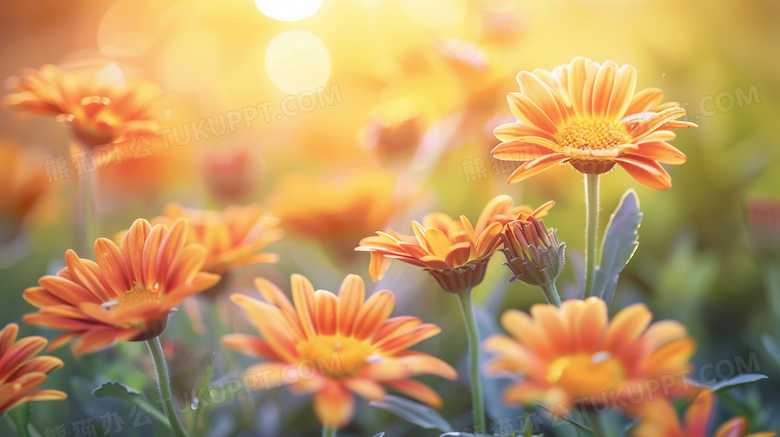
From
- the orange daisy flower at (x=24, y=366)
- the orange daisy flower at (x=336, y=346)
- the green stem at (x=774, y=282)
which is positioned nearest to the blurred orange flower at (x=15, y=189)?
the orange daisy flower at (x=24, y=366)

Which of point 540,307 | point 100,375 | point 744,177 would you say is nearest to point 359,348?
point 540,307

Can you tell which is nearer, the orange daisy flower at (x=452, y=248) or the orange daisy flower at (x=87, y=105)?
the orange daisy flower at (x=452, y=248)

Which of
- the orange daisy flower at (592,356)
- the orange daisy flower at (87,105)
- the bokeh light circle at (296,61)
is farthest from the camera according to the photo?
the bokeh light circle at (296,61)

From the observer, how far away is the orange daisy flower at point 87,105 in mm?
521

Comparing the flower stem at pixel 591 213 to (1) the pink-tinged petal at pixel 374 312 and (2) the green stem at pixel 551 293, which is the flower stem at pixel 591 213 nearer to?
(2) the green stem at pixel 551 293

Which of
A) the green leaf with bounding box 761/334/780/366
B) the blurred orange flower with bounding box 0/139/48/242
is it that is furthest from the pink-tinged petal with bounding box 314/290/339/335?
the blurred orange flower with bounding box 0/139/48/242

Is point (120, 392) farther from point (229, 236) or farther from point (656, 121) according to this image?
point (656, 121)

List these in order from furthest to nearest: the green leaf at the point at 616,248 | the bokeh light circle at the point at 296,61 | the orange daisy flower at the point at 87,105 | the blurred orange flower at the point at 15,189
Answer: the bokeh light circle at the point at 296,61 < the blurred orange flower at the point at 15,189 < the orange daisy flower at the point at 87,105 < the green leaf at the point at 616,248

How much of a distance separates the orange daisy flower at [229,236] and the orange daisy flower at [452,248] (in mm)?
132

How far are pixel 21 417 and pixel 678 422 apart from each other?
1.39 feet

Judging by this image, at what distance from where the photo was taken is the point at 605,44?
1006 millimetres

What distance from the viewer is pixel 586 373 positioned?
324mm

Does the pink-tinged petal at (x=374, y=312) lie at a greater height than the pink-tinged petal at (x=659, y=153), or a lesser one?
lesser

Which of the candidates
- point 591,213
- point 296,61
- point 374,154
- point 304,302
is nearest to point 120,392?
point 304,302
